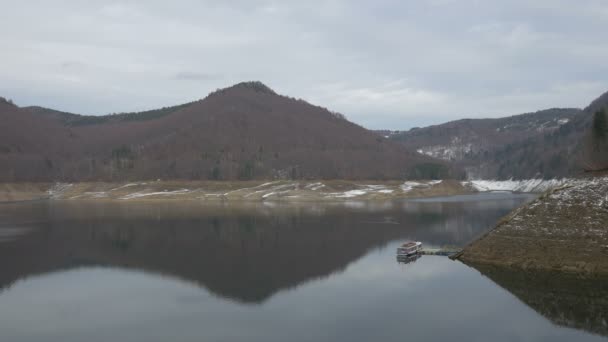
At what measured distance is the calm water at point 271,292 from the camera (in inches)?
1136

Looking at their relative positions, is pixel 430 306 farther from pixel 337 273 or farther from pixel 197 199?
pixel 197 199

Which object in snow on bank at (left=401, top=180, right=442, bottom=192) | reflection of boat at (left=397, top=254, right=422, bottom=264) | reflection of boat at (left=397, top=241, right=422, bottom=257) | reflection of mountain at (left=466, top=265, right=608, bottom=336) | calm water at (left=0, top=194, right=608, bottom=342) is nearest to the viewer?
calm water at (left=0, top=194, right=608, bottom=342)

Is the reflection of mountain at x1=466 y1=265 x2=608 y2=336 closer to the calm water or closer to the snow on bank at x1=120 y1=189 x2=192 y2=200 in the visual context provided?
the calm water

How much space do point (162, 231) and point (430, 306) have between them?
48706 millimetres

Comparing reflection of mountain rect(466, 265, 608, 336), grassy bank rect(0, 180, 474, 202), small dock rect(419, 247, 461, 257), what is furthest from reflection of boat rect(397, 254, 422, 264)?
grassy bank rect(0, 180, 474, 202)

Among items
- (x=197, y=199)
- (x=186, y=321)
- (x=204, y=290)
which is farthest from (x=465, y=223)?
(x=197, y=199)

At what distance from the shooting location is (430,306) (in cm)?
3341

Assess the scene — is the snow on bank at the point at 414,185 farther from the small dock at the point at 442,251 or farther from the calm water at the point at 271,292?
the small dock at the point at 442,251

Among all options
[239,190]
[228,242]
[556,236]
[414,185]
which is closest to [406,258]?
[556,236]

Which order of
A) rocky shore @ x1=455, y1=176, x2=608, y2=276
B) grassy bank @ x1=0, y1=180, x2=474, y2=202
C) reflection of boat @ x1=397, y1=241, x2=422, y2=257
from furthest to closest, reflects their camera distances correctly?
grassy bank @ x1=0, y1=180, x2=474, y2=202 < reflection of boat @ x1=397, y1=241, x2=422, y2=257 < rocky shore @ x1=455, y1=176, x2=608, y2=276

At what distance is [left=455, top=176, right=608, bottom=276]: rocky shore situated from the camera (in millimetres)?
38438

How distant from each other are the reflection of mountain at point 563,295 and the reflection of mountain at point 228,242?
15633 mm

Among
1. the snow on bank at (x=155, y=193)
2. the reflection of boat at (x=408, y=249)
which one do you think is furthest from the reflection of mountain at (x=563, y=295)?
the snow on bank at (x=155, y=193)

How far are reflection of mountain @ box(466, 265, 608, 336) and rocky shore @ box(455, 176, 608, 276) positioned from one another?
170cm
